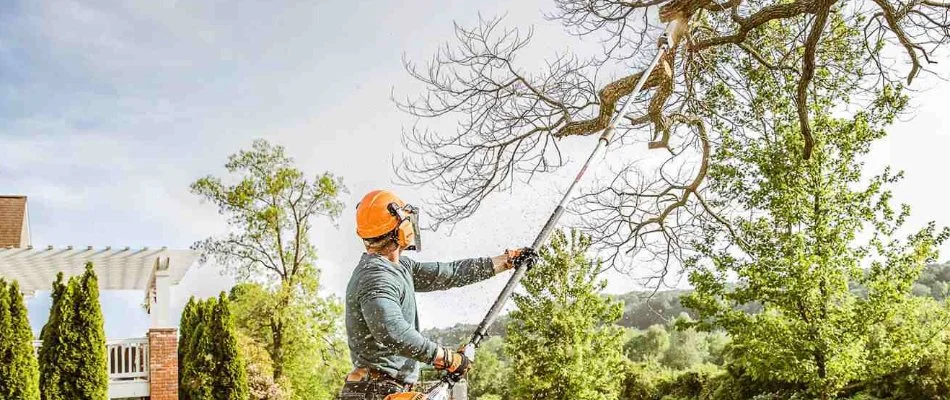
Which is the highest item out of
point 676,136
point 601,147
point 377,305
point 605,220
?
point 676,136

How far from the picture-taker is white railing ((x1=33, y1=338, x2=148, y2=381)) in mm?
13852

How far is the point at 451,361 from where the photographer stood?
3.36 metres

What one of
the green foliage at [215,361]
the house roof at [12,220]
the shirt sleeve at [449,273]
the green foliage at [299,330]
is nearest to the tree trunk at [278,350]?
the green foliage at [299,330]

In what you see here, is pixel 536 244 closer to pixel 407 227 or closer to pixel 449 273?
pixel 449 273

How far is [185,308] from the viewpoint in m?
15.4

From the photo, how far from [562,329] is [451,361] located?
15398 millimetres

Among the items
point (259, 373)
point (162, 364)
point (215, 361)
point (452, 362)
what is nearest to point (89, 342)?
point (162, 364)

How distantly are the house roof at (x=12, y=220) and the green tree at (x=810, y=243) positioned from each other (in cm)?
1385

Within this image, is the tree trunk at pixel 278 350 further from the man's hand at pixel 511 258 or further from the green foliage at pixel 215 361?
the man's hand at pixel 511 258

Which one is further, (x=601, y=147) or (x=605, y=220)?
(x=605, y=220)

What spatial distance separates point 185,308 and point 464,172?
872 cm

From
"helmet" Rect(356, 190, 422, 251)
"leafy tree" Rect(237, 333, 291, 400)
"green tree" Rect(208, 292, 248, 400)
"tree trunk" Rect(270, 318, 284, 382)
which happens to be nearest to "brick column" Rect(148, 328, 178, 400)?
"green tree" Rect(208, 292, 248, 400)

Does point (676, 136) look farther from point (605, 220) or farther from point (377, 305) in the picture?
point (377, 305)

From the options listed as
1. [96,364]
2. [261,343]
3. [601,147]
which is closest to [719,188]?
[601,147]
